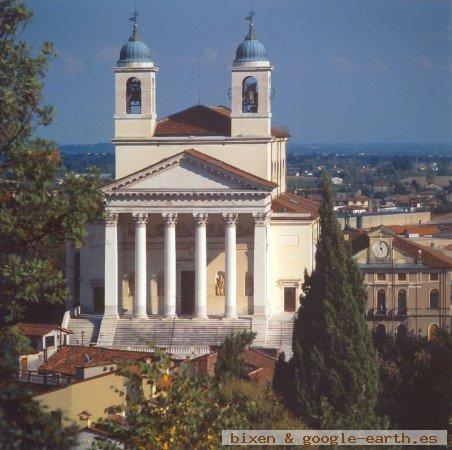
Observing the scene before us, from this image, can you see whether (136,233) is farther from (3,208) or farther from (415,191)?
(415,191)

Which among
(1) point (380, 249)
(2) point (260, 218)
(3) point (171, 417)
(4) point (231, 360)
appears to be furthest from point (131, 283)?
(3) point (171, 417)

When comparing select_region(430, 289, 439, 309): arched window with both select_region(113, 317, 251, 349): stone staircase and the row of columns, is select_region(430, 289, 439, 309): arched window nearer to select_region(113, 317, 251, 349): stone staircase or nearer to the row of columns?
the row of columns

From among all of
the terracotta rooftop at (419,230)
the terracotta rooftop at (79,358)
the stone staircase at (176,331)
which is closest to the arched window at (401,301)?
the stone staircase at (176,331)

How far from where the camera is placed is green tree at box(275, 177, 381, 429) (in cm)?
2741

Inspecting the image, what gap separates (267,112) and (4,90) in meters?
24.4

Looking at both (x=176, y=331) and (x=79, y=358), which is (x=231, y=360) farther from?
(x=176, y=331)

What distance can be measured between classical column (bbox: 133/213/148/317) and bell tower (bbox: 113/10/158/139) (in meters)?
2.87

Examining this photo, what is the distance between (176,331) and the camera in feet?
120

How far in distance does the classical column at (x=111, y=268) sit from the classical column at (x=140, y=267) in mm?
519

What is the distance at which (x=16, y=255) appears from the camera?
15688mm

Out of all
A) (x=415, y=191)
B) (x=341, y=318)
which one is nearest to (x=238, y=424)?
(x=341, y=318)

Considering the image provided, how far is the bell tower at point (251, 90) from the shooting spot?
39.3 meters

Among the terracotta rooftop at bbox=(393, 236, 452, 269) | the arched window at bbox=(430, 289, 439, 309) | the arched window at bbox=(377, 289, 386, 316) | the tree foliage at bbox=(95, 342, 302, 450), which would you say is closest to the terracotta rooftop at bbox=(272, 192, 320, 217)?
the arched window at bbox=(377, 289, 386, 316)

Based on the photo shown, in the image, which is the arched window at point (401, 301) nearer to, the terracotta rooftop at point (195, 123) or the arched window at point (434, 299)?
the arched window at point (434, 299)
